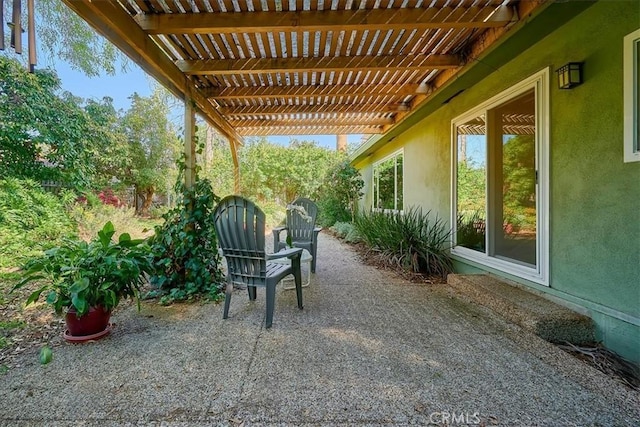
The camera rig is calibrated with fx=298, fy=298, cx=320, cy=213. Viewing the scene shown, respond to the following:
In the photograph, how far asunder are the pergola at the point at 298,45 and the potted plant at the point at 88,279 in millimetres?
1301

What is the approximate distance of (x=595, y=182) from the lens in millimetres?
2227

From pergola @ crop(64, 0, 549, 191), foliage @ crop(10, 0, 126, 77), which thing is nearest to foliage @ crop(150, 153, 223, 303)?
pergola @ crop(64, 0, 549, 191)

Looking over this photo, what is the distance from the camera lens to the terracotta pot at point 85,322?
7.01ft

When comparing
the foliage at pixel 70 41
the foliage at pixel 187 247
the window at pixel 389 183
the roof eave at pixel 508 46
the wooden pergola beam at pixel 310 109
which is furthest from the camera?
the window at pixel 389 183

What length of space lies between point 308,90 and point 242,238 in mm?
2572

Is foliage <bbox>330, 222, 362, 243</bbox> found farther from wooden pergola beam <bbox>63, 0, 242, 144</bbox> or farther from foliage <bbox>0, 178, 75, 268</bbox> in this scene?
foliage <bbox>0, 178, 75, 268</bbox>

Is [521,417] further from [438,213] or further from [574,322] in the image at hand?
[438,213]

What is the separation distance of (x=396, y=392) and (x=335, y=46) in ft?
10.1

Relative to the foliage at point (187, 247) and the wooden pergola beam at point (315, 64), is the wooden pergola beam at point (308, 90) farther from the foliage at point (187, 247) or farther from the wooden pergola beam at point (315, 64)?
the foliage at point (187, 247)

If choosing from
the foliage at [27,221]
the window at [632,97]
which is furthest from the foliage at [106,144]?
the window at [632,97]

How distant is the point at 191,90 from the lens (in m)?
3.59

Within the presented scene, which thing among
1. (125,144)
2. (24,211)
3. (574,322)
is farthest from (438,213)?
(125,144)

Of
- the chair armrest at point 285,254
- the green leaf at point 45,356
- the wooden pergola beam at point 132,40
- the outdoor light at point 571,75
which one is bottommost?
the green leaf at point 45,356

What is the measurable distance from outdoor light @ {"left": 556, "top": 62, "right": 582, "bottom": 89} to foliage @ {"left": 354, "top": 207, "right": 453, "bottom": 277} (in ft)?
7.86
